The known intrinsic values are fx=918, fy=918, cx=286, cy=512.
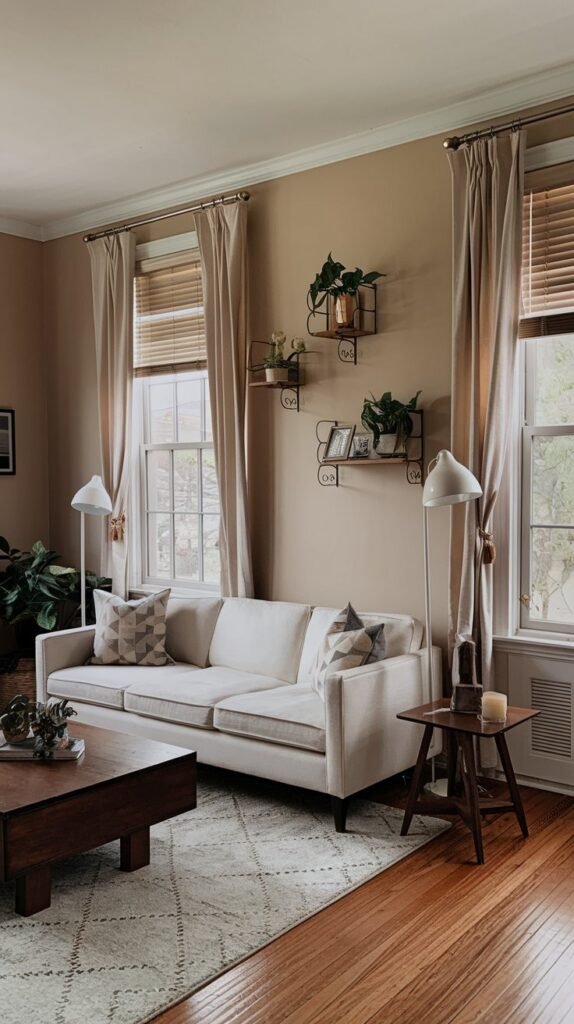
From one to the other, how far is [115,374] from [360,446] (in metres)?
1.98

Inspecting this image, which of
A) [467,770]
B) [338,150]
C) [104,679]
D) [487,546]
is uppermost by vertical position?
[338,150]

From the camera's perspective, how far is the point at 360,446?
4.55 metres

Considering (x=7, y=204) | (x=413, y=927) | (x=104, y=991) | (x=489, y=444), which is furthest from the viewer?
(x=7, y=204)

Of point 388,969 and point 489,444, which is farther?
point 489,444

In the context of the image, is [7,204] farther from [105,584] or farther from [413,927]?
[413,927]

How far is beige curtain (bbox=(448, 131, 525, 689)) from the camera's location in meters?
4.00

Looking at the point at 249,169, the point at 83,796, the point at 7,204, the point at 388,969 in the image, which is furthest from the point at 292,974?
the point at 7,204

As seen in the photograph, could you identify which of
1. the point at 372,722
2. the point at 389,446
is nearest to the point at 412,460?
the point at 389,446

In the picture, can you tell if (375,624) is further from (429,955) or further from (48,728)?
(429,955)

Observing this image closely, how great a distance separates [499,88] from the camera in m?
4.04

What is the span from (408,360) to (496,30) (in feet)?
4.83

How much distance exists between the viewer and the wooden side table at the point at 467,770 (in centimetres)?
341

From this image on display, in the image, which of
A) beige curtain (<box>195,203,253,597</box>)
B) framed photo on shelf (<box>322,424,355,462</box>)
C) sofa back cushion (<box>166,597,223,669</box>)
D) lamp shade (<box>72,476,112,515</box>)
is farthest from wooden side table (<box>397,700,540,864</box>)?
lamp shade (<box>72,476,112,515</box>)

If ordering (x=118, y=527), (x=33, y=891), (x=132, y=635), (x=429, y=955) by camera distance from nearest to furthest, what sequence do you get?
(x=429, y=955), (x=33, y=891), (x=132, y=635), (x=118, y=527)
